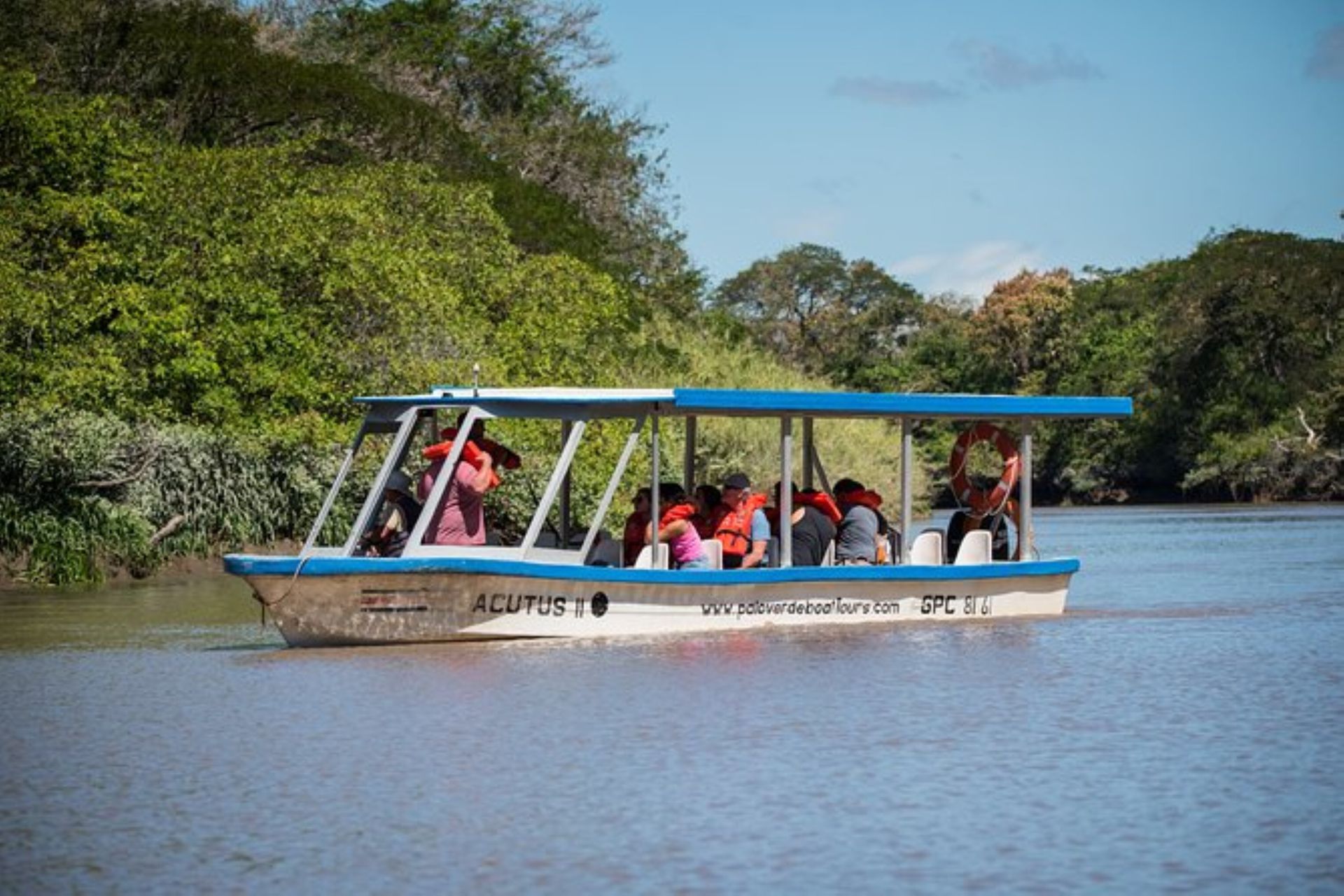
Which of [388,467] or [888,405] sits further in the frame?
[888,405]

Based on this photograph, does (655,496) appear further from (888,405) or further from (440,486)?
(888,405)

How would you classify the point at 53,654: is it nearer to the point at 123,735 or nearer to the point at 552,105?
the point at 123,735

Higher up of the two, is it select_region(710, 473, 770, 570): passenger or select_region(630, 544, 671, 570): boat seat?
select_region(710, 473, 770, 570): passenger

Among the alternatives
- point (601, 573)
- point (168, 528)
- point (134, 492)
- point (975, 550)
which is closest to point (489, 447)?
point (601, 573)

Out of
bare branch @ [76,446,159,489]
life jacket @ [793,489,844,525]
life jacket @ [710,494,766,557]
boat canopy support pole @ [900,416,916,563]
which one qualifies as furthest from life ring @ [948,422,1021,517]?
bare branch @ [76,446,159,489]

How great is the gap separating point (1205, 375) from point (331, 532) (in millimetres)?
50500

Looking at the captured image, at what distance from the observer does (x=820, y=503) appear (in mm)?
20828

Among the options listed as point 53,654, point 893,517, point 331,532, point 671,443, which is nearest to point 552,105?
point 893,517

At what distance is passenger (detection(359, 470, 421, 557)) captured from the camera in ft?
63.4

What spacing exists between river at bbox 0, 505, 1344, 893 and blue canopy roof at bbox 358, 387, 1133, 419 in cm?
188

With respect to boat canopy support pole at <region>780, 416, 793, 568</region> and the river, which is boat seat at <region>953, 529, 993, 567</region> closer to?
the river

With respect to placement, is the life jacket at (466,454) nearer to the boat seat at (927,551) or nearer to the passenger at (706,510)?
the passenger at (706,510)

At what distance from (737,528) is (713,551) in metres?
0.33

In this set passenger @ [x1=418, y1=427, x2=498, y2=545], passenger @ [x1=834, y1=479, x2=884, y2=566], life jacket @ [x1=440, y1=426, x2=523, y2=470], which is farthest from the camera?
passenger @ [x1=834, y1=479, x2=884, y2=566]
